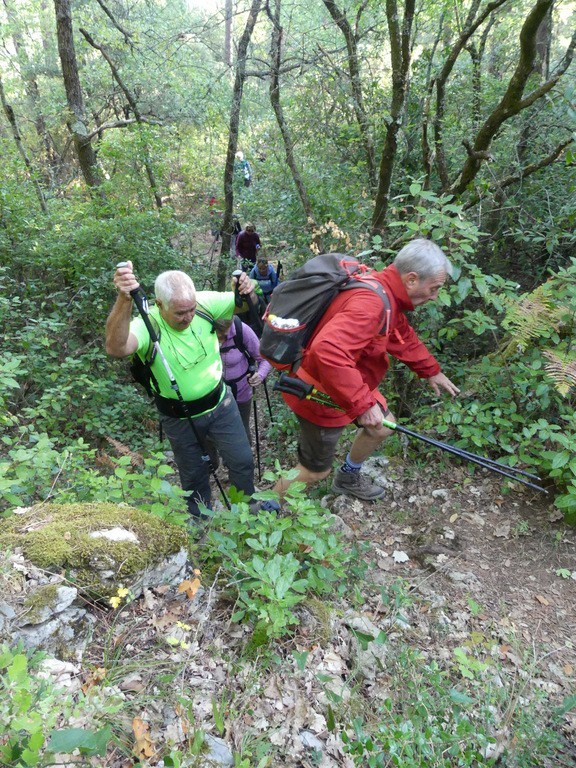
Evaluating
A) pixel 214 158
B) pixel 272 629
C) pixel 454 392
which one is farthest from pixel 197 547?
pixel 214 158

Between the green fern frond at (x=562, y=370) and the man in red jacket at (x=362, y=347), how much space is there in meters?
0.93

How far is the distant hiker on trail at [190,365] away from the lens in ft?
11.1

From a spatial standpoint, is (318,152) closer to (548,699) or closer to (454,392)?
(454,392)

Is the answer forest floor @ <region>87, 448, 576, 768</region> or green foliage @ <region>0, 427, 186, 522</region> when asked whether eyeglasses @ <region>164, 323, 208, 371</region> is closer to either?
green foliage @ <region>0, 427, 186, 522</region>

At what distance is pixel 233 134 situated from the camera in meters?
8.86

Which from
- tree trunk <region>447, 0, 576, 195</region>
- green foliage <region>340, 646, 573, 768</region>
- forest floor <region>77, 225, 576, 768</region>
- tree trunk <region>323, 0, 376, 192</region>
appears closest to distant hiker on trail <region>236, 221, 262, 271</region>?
tree trunk <region>323, 0, 376, 192</region>

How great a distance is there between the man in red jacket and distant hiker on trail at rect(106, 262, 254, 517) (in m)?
0.61

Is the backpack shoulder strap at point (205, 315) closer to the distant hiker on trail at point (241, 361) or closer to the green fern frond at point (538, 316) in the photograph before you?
the distant hiker on trail at point (241, 361)

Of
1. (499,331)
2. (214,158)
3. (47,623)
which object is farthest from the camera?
(214,158)

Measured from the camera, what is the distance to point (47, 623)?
212cm

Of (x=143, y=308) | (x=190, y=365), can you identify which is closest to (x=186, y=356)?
(x=190, y=365)

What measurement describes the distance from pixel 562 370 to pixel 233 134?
7.66 m

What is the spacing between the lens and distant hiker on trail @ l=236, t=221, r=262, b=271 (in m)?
9.94

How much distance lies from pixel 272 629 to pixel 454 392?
2.67m
